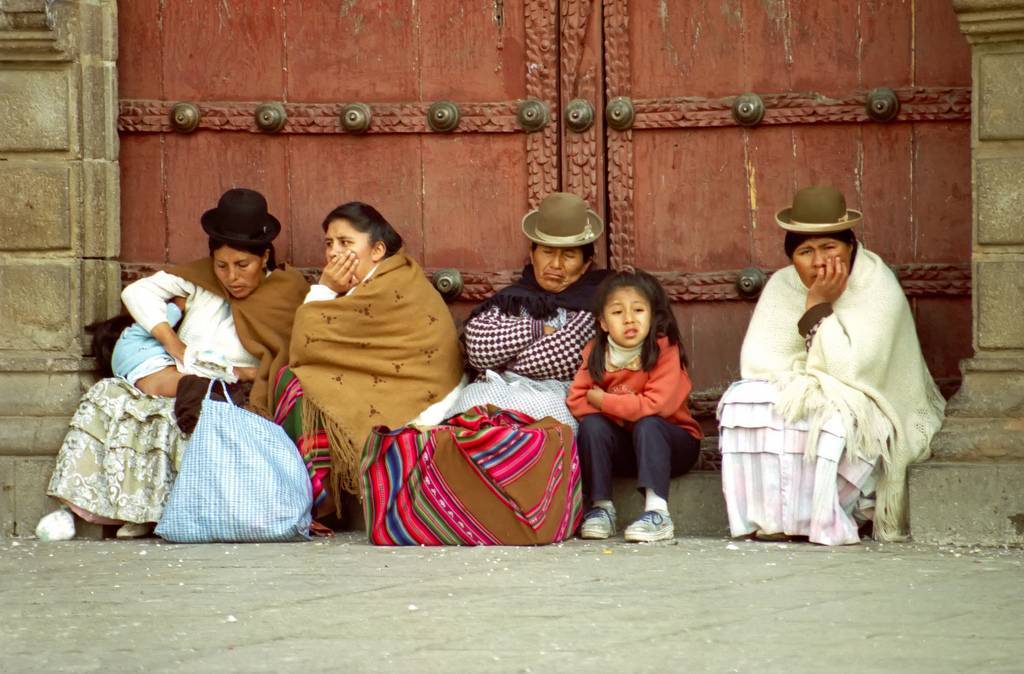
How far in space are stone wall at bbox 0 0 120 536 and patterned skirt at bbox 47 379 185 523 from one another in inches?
4.6

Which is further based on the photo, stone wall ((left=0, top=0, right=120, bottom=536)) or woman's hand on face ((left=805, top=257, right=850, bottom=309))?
stone wall ((left=0, top=0, right=120, bottom=536))

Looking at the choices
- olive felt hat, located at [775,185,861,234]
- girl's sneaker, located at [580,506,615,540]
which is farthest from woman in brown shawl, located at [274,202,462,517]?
olive felt hat, located at [775,185,861,234]

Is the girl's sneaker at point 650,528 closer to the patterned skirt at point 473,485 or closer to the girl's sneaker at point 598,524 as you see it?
the girl's sneaker at point 598,524

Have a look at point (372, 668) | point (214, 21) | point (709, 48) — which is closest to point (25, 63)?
point (214, 21)

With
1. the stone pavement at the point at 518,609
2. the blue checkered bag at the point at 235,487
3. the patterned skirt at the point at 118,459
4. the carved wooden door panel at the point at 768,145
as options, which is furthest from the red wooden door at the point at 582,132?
the stone pavement at the point at 518,609

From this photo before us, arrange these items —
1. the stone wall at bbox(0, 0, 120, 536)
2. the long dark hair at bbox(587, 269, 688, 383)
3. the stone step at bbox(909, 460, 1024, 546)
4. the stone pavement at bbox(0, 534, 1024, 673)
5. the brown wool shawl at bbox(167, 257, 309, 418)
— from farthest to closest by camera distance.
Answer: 1. the brown wool shawl at bbox(167, 257, 309, 418)
2. the stone wall at bbox(0, 0, 120, 536)
3. the long dark hair at bbox(587, 269, 688, 383)
4. the stone step at bbox(909, 460, 1024, 546)
5. the stone pavement at bbox(0, 534, 1024, 673)

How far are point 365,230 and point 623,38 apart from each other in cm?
111

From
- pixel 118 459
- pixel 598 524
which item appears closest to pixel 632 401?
pixel 598 524

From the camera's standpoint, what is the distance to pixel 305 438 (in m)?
5.80

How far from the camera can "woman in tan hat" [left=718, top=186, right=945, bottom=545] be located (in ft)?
17.6

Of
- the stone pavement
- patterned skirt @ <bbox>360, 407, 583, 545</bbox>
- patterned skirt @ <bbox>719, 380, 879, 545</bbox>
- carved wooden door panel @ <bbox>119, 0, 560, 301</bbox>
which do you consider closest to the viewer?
the stone pavement

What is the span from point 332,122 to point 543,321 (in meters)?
1.07

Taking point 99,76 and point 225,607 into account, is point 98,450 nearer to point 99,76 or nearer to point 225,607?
point 99,76

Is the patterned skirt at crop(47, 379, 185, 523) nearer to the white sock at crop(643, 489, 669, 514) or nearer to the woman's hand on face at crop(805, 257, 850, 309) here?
the white sock at crop(643, 489, 669, 514)
